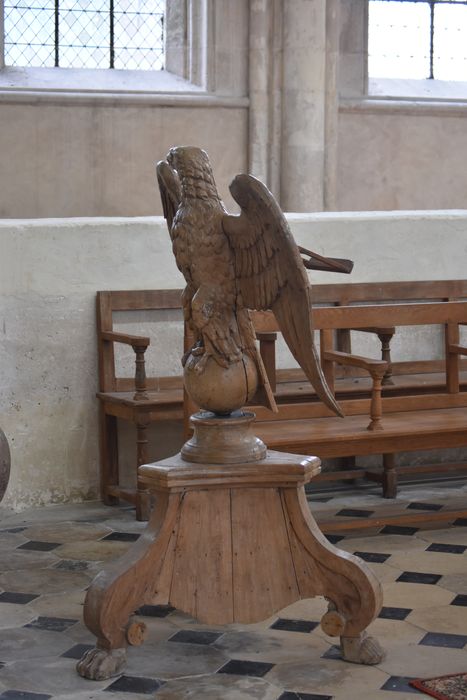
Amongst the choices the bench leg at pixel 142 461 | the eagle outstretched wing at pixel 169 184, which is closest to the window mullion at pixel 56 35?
the bench leg at pixel 142 461

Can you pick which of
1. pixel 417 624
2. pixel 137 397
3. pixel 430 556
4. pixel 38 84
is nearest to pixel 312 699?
pixel 417 624

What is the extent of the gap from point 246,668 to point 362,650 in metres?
0.37

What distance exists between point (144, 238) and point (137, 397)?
89 centimetres

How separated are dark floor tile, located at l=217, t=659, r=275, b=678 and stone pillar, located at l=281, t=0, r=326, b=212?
8.76m

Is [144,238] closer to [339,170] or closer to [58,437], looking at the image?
[58,437]

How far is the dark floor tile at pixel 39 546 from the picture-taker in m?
5.50

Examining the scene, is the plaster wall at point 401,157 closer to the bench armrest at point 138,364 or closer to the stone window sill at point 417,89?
the stone window sill at point 417,89

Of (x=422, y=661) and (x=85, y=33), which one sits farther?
(x=85, y=33)

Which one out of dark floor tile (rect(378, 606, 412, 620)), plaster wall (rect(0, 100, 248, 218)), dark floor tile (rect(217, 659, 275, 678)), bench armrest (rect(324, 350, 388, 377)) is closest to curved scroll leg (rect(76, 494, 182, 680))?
dark floor tile (rect(217, 659, 275, 678))

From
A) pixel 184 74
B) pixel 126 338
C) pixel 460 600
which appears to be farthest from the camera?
pixel 184 74

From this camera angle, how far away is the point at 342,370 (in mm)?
6809

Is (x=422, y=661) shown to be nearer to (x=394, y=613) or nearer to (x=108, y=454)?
(x=394, y=613)

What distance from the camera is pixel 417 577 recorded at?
5008 mm

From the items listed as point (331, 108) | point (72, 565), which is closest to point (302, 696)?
point (72, 565)
